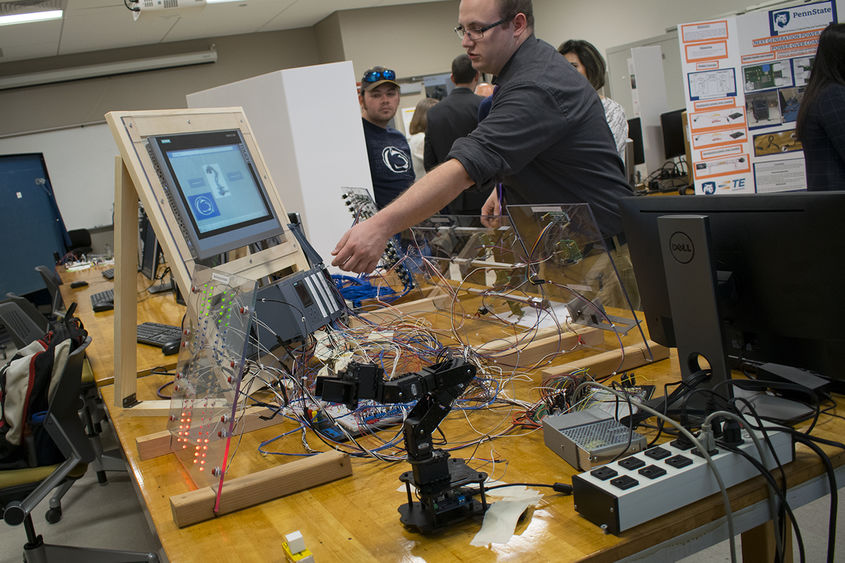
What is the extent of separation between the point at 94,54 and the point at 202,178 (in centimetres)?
822

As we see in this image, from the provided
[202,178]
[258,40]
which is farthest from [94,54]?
[202,178]

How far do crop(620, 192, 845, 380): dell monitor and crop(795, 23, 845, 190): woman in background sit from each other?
1827mm

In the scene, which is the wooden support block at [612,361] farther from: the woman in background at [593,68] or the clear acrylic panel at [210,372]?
the woman in background at [593,68]

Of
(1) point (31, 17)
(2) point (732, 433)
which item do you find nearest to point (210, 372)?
(2) point (732, 433)

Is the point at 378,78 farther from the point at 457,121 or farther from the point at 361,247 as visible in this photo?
the point at 361,247

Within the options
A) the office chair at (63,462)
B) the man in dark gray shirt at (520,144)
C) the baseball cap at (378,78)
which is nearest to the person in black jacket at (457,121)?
the baseball cap at (378,78)

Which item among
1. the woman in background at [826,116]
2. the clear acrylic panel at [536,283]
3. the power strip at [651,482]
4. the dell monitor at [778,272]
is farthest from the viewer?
the woman in background at [826,116]

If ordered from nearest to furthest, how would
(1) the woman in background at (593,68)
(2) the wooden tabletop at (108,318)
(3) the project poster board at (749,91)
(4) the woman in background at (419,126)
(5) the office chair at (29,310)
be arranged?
(2) the wooden tabletop at (108,318) < (5) the office chair at (29,310) < (1) the woman in background at (593,68) < (3) the project poster board at (749,91) < (4) the woman in background at (419,126)

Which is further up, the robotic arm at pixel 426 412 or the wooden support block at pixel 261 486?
the robotic arm at pixel 426 412

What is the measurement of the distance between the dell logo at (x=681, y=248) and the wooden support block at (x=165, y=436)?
84cm

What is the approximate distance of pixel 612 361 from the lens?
4.81 ft

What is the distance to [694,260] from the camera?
111 cm

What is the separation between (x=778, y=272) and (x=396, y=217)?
0.83m

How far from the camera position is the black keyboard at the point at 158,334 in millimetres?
2398
